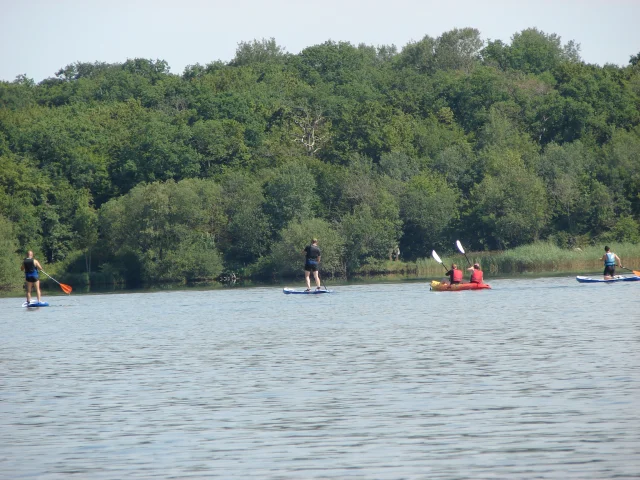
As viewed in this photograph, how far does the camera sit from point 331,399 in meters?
15.0

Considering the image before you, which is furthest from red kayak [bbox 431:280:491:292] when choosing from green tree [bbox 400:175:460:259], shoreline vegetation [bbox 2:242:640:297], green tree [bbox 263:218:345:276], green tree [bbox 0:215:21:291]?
green tree [bbox 400:175:460:259]

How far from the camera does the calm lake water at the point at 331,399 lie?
11.3 meters

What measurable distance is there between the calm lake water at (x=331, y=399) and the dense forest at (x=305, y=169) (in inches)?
1875

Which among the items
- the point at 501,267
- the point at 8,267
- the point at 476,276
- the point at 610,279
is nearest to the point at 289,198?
the point at 501,267

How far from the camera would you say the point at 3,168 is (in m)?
85.2

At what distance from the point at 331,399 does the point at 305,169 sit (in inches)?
2803

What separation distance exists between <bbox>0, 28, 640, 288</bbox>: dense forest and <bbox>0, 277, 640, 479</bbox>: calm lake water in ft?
156

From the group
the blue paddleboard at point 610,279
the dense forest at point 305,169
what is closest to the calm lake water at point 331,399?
the blue paddleboard at point 610,279

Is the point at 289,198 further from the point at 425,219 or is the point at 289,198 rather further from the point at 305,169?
the point at 425,219

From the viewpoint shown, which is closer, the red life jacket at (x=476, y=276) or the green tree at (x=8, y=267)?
the red life jacket at (x=476, y=276)

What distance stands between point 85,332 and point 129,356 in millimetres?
6740

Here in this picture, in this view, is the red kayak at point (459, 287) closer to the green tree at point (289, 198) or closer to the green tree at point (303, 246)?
the green tree at point (303, 246)

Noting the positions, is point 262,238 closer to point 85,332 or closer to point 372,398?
point 85,332

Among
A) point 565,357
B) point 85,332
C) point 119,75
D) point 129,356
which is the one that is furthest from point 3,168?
point 565,357
